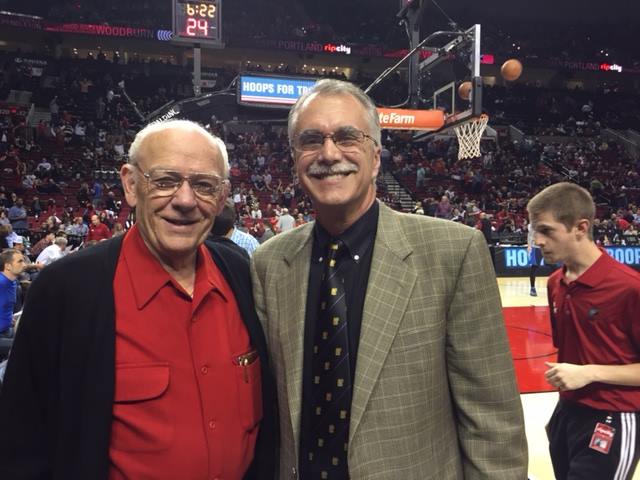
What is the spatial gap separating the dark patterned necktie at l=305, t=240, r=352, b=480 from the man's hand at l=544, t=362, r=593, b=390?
2.88 feet

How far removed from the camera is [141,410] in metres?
1.37

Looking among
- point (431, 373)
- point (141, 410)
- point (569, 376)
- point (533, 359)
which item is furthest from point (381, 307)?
point (533, 359)

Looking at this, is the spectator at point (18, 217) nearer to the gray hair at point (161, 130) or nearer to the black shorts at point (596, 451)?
the gray hair at point (161, 130)

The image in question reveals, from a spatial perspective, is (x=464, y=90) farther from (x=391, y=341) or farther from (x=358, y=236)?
(x=391, y=341)

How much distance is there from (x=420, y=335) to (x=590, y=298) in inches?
41.8

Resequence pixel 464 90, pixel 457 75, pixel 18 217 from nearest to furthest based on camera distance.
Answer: pixel 464 90
pixel 457 75
pixel 18 217

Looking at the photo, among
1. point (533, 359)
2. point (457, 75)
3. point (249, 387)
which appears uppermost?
point (457, 75)

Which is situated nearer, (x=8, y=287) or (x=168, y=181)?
(x=168, y=181)

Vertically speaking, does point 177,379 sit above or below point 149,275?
below

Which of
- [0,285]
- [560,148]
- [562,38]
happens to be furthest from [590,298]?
[562,38]

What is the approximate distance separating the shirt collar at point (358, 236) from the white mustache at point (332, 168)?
0.15 m

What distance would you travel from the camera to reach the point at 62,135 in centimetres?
2000

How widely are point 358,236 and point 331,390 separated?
426 mm

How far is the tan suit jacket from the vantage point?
1367 mm
